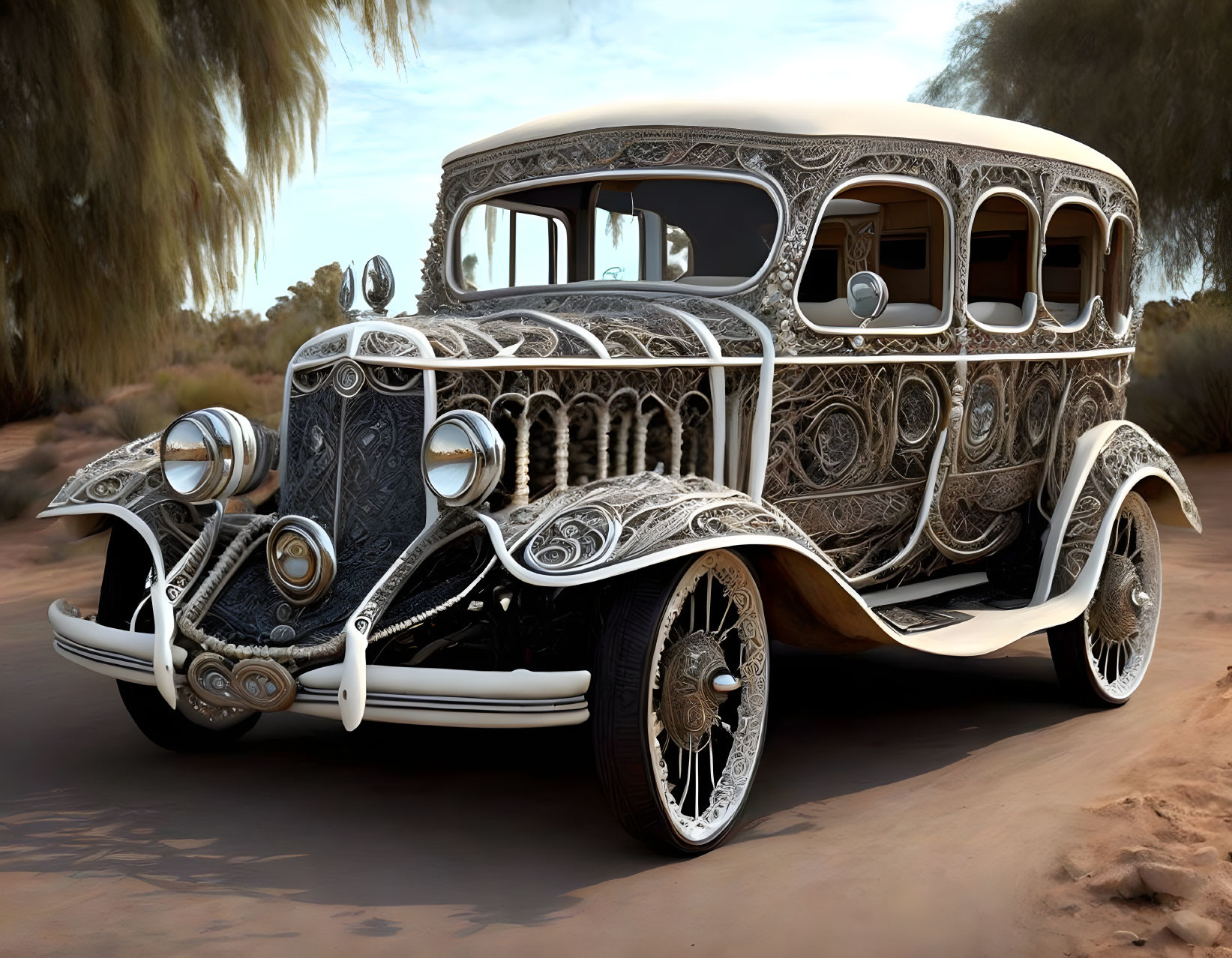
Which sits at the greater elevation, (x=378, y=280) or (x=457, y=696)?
(x=378, y=280)

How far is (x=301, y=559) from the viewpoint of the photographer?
4.12 metres

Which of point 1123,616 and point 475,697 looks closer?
point 475,697

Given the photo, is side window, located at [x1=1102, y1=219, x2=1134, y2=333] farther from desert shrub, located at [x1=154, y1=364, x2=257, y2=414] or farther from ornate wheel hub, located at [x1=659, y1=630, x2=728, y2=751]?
desert shrub, located at [x1=154, y1=364, x2=257, y2=414]

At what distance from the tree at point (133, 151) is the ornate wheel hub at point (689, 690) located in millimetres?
8450

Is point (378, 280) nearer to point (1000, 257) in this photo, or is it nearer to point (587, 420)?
point (587, 420)

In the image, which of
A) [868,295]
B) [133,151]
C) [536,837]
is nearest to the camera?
[536,837]

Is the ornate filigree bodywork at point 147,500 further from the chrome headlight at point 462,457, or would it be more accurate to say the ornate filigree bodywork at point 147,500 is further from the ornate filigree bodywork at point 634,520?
the ornate filigree bodywork at point 634,520

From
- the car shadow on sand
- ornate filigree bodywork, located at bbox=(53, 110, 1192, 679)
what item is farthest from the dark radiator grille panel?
the car shadow on sand

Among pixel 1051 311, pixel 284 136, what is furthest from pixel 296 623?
pixel 284 136

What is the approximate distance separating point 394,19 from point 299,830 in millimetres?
9542

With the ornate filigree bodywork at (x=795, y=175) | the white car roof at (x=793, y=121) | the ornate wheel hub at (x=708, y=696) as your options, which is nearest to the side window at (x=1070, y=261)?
the ornate filigree bodywork at (x=795, y=175)

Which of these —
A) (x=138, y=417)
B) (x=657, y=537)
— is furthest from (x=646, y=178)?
(x=138, y=417)

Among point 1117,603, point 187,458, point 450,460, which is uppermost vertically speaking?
point 450,460

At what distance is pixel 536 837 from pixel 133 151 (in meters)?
8.54
